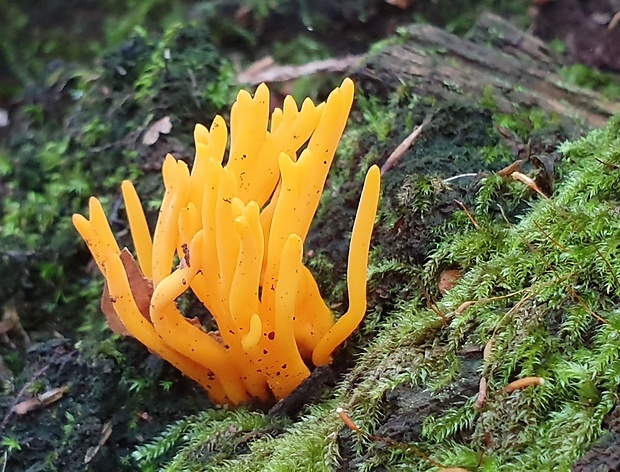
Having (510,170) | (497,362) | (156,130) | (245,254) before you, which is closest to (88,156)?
(156,130)

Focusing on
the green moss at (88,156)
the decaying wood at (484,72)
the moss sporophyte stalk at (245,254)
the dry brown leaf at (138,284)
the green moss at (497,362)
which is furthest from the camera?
the green moss at (88,156)

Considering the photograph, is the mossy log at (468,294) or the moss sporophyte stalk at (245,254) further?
the moss sporophyte stalk at (245,254)

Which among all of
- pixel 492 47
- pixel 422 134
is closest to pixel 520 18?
pixel 492 47

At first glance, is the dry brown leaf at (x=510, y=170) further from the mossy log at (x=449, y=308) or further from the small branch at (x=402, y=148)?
the small branch at (x=402, y=148)

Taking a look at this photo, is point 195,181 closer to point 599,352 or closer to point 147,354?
point 147,354

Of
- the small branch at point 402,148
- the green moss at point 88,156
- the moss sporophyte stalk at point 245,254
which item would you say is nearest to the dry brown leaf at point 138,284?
the moss sporophyte stalk at point 245,254

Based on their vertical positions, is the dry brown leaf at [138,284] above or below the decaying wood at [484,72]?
below
